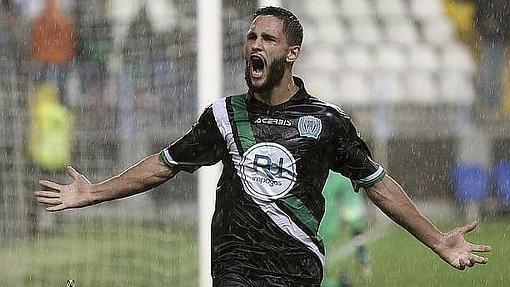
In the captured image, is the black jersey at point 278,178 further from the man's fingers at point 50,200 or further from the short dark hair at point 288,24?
the man's fingers at point 50,200

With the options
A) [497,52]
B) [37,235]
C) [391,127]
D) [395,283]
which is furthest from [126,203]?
[497,52]

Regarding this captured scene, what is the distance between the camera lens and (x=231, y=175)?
556cm

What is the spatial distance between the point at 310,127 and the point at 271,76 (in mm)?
259

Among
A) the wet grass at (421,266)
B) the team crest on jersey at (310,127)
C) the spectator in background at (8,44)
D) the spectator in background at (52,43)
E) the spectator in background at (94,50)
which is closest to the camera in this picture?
the team crest on jersey at (310,127)

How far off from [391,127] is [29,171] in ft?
19.4

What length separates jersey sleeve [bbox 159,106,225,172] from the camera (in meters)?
5.66

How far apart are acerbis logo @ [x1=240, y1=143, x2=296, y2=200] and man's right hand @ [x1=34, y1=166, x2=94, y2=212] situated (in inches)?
30.5

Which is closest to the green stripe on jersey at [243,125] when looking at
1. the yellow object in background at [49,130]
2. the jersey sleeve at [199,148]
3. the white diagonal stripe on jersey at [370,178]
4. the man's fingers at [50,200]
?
the jersey sleeve at [199,148]

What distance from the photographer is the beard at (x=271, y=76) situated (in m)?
5.49

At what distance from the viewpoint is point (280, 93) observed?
557 centimetres

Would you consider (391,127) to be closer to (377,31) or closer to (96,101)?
(377,31)

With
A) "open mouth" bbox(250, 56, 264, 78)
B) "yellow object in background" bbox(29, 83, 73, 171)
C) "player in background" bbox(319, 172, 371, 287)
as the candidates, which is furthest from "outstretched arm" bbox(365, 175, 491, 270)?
"yellow object in background" bbox(29, 83, 73, 171)

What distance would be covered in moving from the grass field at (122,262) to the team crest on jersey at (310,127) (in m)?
5.18

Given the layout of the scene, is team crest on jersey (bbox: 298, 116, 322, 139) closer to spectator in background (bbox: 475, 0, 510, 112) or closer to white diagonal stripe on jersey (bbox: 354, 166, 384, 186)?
white diagonal stripe on jersey (bbox: 354, 166, 384, 186)
